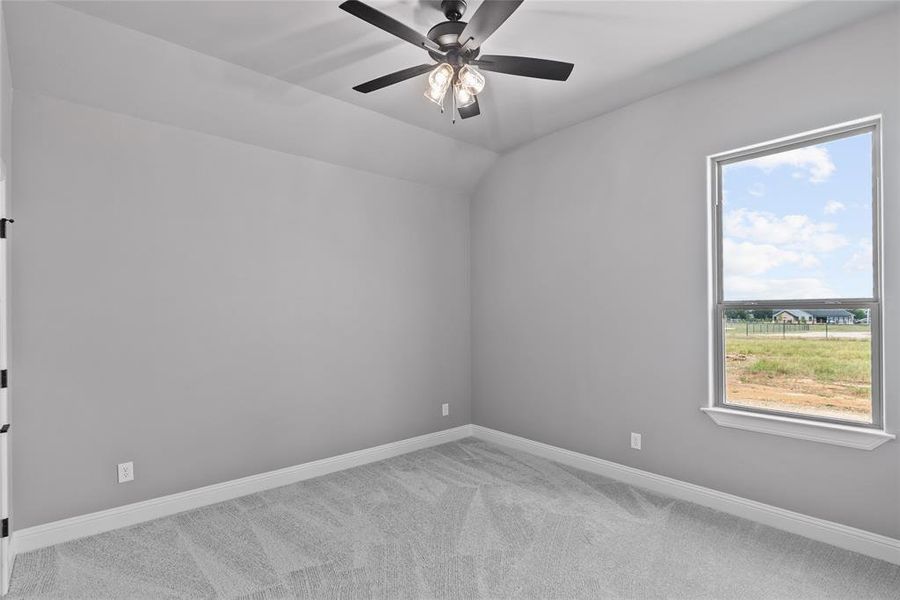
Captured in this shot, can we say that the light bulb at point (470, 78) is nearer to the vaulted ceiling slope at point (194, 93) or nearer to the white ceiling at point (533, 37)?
the white ceiling at point (533, 37)

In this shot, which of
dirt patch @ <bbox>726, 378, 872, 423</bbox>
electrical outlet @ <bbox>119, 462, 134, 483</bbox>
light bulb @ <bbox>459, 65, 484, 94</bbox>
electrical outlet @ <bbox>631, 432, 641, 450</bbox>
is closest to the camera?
light bulb @ <bbox>459, 65, 484, 94</bbox>

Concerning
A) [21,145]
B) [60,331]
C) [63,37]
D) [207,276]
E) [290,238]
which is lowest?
[60,331]

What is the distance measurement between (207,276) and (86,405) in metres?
1.01

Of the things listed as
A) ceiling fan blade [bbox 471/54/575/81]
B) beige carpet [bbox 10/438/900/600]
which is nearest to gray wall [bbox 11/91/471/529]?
beige carpet [bbox 10/438/900/600]

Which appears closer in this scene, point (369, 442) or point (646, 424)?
point (646, 424)

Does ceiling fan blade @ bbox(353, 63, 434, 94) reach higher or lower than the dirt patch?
higher

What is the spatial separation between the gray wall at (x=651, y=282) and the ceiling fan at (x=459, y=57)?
1.41 meters

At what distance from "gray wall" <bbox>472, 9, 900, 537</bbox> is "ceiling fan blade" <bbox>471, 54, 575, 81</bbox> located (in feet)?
4.59

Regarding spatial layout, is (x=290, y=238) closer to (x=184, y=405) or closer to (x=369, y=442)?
(x=184, y=405)

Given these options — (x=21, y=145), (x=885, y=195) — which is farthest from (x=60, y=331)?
(x=885, y=195)

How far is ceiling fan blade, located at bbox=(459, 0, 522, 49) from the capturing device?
1.84m

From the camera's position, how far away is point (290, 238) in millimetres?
3654

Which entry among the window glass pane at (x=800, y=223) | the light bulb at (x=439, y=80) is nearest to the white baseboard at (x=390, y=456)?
the window glass pane at (x=800, y=223)

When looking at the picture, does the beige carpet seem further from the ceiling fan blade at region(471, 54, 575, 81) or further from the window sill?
the ceiling fan blade at region(471, 54, 575, 81)
